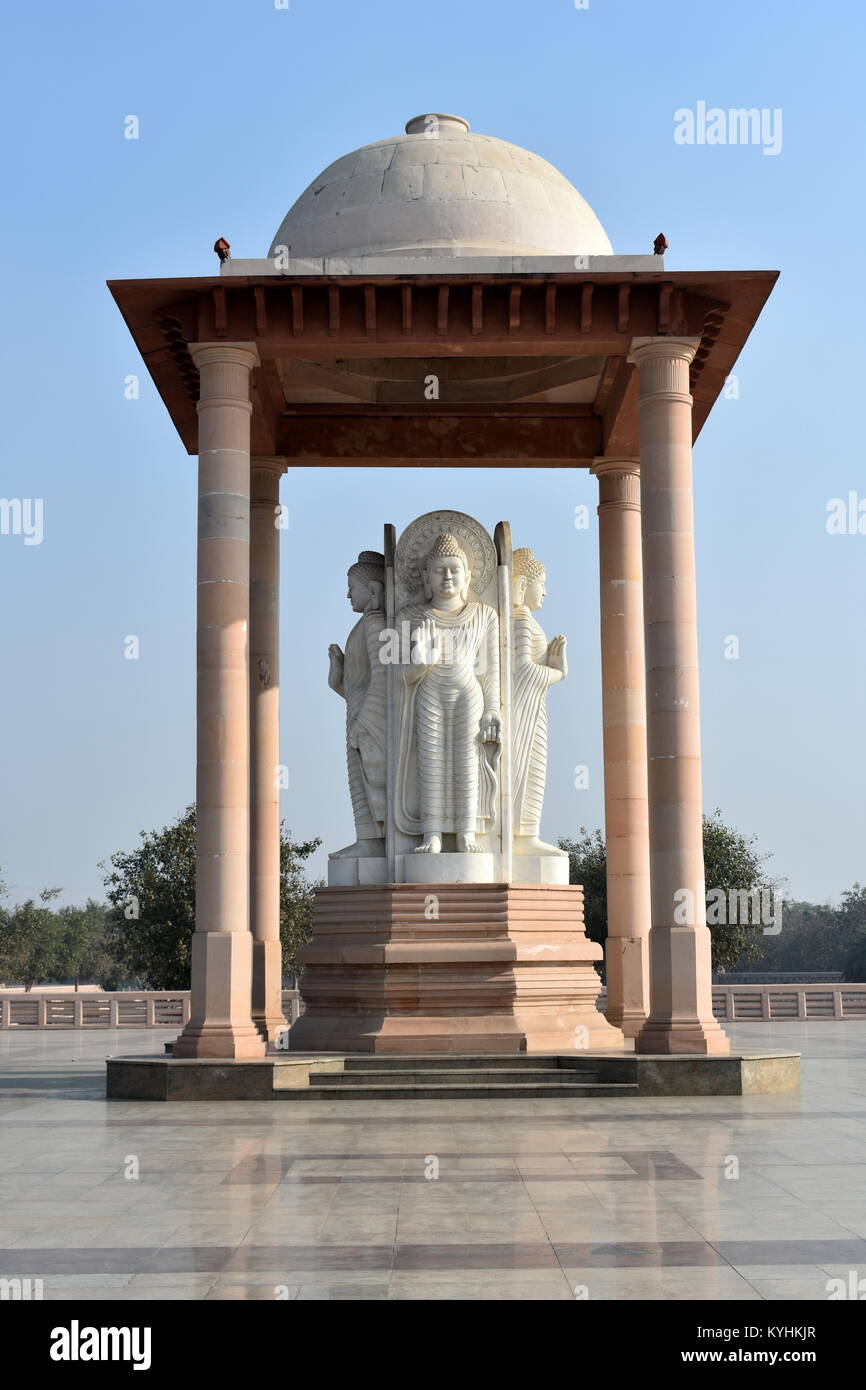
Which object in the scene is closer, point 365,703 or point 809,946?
point 365,703

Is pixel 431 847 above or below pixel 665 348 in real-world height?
below

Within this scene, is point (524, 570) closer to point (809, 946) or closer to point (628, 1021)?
point (628, 1021)

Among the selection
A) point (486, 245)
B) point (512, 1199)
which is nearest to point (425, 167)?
point (486, 245)

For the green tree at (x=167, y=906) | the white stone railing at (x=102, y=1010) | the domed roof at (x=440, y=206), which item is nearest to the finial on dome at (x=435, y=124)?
the domed roof at (x=440, y=206)

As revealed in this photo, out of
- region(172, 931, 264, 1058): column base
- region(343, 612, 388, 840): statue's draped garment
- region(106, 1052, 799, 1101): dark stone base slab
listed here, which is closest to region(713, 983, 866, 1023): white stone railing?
region(343, 612, 388, 840): statue's draped garment

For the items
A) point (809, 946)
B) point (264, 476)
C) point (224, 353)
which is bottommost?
point (809, 946)

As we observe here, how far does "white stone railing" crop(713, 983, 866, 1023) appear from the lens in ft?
145

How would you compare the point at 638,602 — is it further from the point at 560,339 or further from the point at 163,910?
the point at 163,910

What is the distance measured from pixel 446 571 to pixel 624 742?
497cm

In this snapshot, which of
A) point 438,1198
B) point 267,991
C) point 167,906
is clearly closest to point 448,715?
point 267,991

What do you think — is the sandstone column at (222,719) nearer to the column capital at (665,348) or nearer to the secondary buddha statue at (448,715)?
the secondary buddha statue at (448,715)

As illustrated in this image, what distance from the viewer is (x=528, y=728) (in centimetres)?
2681

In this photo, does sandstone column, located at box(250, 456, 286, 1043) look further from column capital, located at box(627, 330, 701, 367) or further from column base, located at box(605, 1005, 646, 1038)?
column capital, located at box(627, 330, 701, 367)

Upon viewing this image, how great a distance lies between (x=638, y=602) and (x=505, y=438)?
152 inches
